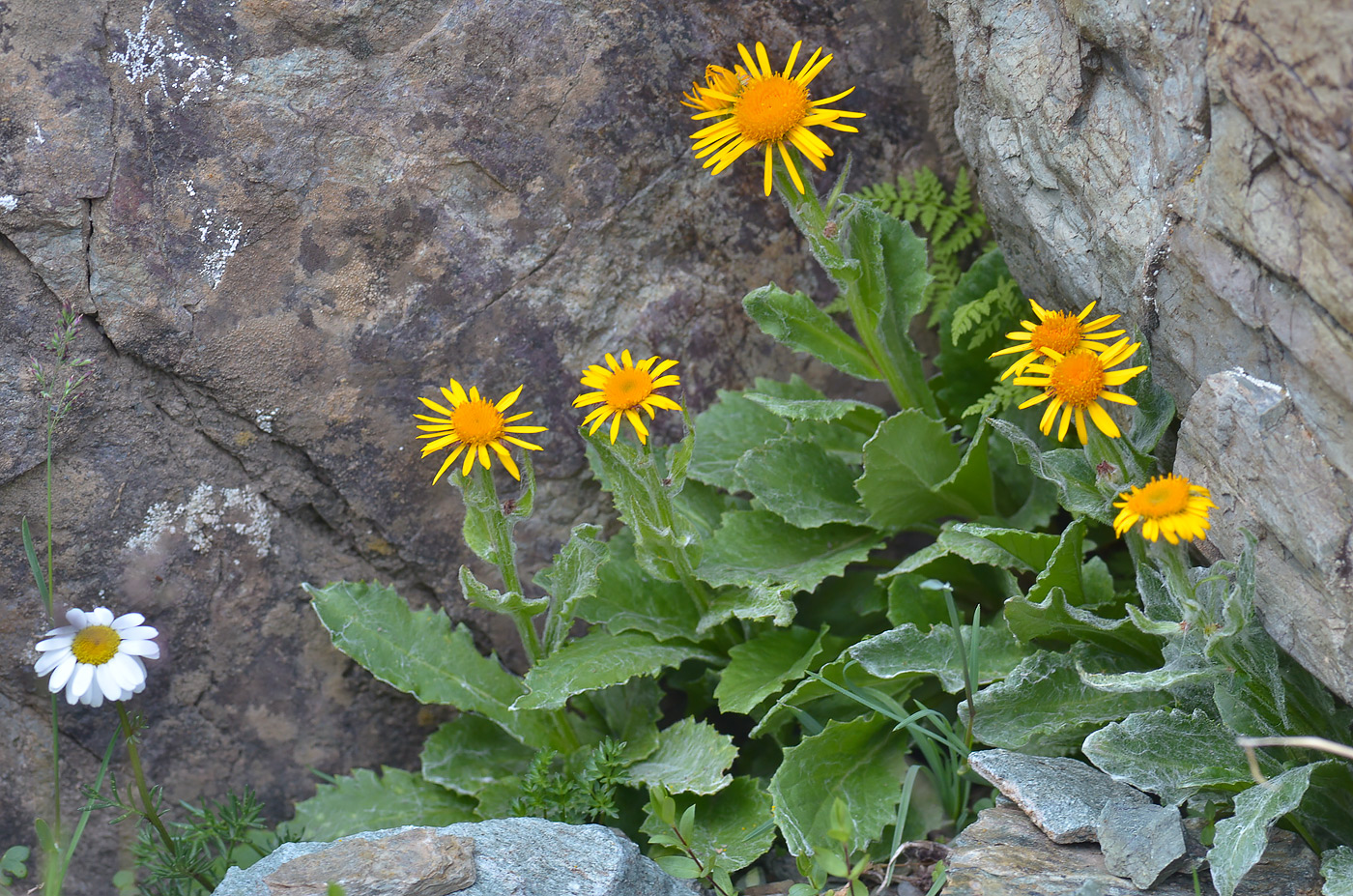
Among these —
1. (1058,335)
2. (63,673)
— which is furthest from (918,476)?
(63,673)

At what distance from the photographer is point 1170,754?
2.18m

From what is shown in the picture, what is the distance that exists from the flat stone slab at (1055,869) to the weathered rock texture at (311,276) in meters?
1.49

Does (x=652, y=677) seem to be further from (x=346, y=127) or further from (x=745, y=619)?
(x=346, y=127)

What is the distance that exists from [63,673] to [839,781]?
6.27 ft

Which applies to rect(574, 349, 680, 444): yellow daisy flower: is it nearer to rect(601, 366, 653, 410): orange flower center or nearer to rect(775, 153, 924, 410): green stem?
rect(601, 366, 653, 410): orange flower center

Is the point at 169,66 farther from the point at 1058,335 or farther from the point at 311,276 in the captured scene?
the point at 1058,335

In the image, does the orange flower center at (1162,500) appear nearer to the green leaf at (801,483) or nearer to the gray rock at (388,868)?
the green leaf at (801,483)

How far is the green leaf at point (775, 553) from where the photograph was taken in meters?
2.79

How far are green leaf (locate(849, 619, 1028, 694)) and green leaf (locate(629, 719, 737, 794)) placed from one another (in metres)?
0.41

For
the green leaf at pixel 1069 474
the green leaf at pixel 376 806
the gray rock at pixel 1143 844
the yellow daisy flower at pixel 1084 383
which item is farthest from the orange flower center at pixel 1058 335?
the green leaf at pixel 376 806

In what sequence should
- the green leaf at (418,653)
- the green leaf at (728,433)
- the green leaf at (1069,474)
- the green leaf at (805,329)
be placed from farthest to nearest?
1. the green leaf at (728,433)
2. the green leaf at (805,329)
3. the green leaf at (418,653)
4. the green leaf at (1069,474)

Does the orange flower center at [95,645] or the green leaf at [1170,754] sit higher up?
the orange flower center at [95,645]

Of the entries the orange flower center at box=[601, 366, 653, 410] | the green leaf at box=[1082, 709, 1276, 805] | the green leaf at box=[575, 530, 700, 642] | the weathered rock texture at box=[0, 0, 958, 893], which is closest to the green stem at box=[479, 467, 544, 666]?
the green leaf at box=[575, 530, 700, 642]

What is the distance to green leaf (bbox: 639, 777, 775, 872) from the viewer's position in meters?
2.45
